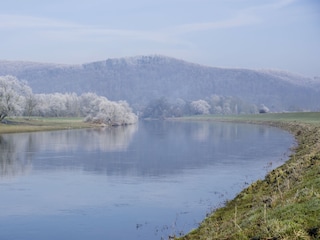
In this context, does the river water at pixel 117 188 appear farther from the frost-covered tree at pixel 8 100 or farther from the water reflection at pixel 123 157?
the frost-covered tree at pixel 8 100

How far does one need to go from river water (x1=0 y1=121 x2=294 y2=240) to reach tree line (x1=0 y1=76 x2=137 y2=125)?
44.5 meters

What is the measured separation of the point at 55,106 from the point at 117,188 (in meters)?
114

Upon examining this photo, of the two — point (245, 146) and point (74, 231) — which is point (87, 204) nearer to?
point (74, 231)

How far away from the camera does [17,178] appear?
1211 inches

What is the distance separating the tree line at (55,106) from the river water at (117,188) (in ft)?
146

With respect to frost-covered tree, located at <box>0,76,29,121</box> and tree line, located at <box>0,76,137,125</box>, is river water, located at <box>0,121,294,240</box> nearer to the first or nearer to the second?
frost-covered tree, located at <box>0,76,29,121</box>

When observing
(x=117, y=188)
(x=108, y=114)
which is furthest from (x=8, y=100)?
(x=117, y=188)

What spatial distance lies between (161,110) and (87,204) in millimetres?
173834

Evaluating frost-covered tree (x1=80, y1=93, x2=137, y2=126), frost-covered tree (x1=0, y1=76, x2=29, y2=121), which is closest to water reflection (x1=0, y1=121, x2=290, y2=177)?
frost-covered tree (x1=0, y1=76, x2=29, y2=121)

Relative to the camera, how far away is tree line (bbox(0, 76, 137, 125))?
90.8 meters

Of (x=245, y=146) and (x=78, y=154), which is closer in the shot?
(x=78, y=154)

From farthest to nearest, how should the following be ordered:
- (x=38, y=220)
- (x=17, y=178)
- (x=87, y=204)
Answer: (x=17, y=178) → (x=87, y=204) → (x=38, y=220)

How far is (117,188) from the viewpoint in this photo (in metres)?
27.2

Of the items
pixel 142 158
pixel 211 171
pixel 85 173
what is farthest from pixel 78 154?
pixel 211 171
